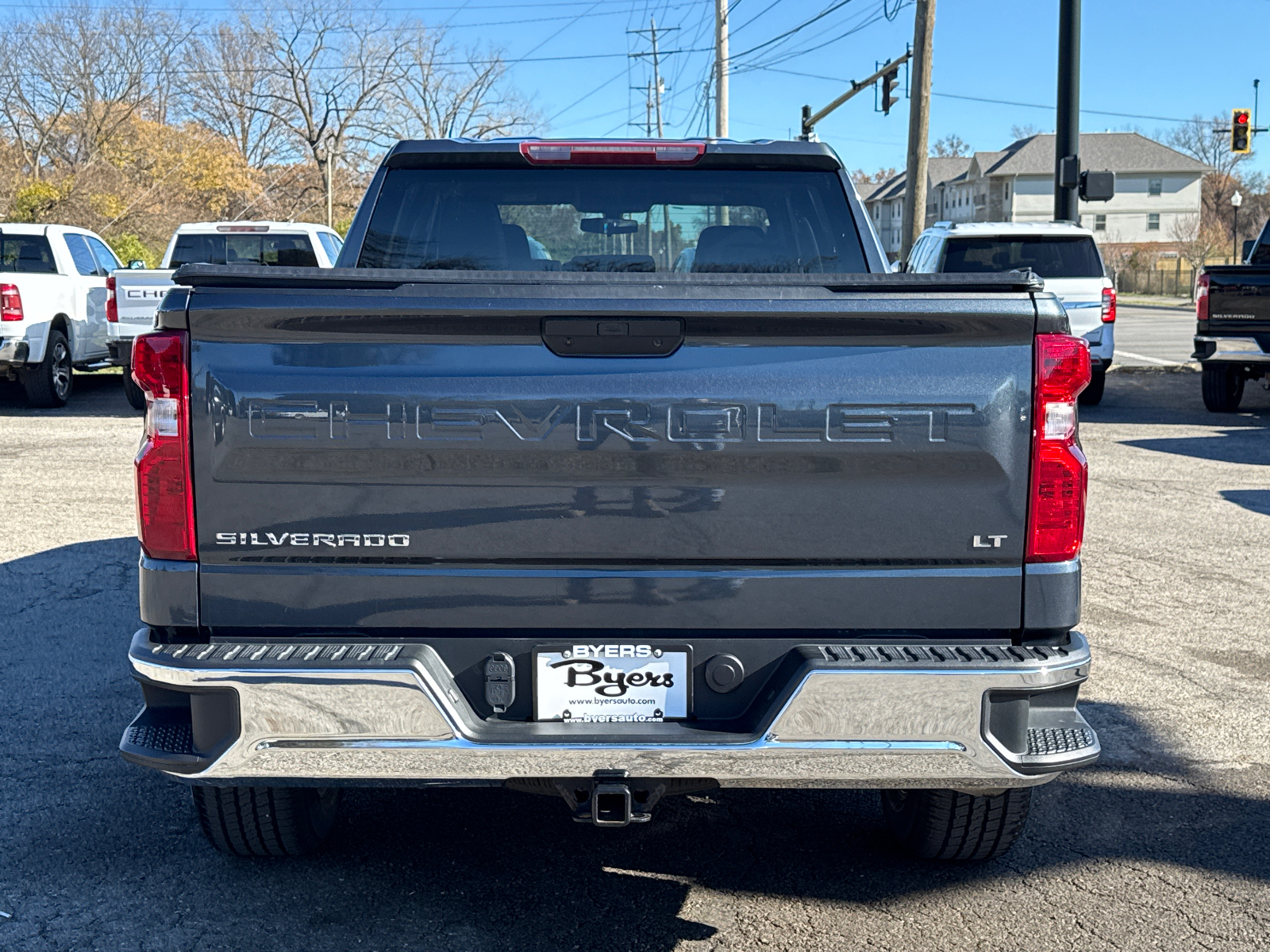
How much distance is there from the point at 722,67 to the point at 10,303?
22.8 metres

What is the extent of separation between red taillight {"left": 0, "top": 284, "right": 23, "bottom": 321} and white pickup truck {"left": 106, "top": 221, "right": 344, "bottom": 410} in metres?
0.92

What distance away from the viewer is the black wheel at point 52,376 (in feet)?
47.9

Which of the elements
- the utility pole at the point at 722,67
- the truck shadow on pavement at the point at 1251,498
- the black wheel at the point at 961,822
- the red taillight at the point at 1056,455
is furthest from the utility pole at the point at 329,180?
the red taillight at the point at 1056,455

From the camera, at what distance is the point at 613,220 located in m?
4.39

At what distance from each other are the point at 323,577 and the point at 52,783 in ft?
6.73

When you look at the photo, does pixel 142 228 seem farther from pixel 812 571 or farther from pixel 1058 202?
pixel 812 571

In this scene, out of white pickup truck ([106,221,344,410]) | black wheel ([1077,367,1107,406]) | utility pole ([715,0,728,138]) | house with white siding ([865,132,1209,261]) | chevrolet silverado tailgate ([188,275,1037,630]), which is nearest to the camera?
chevrolet silverado tailgate ([188,275,1037,630])

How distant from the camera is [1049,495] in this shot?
2906 millimetres

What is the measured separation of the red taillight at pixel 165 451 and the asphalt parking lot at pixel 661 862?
111 cm

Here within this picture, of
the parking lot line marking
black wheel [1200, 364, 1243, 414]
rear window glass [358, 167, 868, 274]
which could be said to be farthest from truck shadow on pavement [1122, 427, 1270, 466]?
rear window glass [358, 167, 868, 274]

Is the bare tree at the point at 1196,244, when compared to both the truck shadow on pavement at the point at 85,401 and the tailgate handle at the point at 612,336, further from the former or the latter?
the tailgate handle at the point at 612,336

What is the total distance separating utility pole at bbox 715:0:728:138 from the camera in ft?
108

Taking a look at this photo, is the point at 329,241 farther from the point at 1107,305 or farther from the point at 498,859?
the point at 498,859

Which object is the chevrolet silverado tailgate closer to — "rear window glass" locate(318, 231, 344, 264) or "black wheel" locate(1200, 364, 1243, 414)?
"black wheel" locate(1200, 364, 1243, 414)
